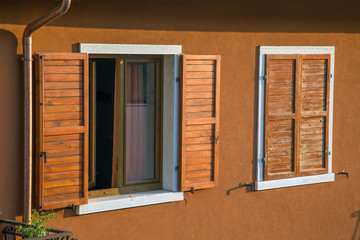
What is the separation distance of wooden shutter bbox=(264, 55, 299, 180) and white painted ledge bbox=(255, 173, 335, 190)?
0.08 meters

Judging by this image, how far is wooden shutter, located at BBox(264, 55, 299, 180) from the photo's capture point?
838cm

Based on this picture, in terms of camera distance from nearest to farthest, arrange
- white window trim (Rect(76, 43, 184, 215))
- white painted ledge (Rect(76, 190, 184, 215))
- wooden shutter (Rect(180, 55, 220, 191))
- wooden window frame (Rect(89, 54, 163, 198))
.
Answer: white painted ledge (Rect(76, 190, 184, 215)) → white window trim (Rect(76, 43, 184, 215)) → wooden window frame (Rect(89, 54, 163, 198)) → wooden shutter (Rect(180, 55, 220, 191))

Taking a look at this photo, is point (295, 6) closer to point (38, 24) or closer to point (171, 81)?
point (171, 81)

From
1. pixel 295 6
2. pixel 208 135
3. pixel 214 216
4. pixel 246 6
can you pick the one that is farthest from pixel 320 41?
pixel 214 216

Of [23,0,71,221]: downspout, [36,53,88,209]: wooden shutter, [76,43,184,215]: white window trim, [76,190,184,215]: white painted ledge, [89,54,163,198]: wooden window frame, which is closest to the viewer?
[23,0,71,221]: downspout

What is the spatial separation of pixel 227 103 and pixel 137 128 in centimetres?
125

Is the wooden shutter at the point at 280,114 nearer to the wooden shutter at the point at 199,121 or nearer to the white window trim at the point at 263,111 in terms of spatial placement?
the white window trim at the point at 263,111

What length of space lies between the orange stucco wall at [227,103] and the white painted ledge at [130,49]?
86 millimetres

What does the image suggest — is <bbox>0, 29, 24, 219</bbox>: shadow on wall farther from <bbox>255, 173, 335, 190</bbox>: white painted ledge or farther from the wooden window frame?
<bbox>255, 173, 335, 190</bbox>: white painted ledge

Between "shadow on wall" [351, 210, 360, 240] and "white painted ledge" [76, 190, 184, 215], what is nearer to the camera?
"white painted ledge" [76, 190, 184, 215]

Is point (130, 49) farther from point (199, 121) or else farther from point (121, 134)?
point (199, 121)

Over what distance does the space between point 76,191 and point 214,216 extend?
83.3 inches

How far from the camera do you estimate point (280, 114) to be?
8492mm

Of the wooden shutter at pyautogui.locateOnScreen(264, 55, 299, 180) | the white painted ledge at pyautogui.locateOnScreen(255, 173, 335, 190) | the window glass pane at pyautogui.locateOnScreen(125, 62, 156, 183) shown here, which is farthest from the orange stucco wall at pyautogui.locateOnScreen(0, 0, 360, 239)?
the window glass pane at pyautogui.locateOnScreen(125, 62, 156, 183)
